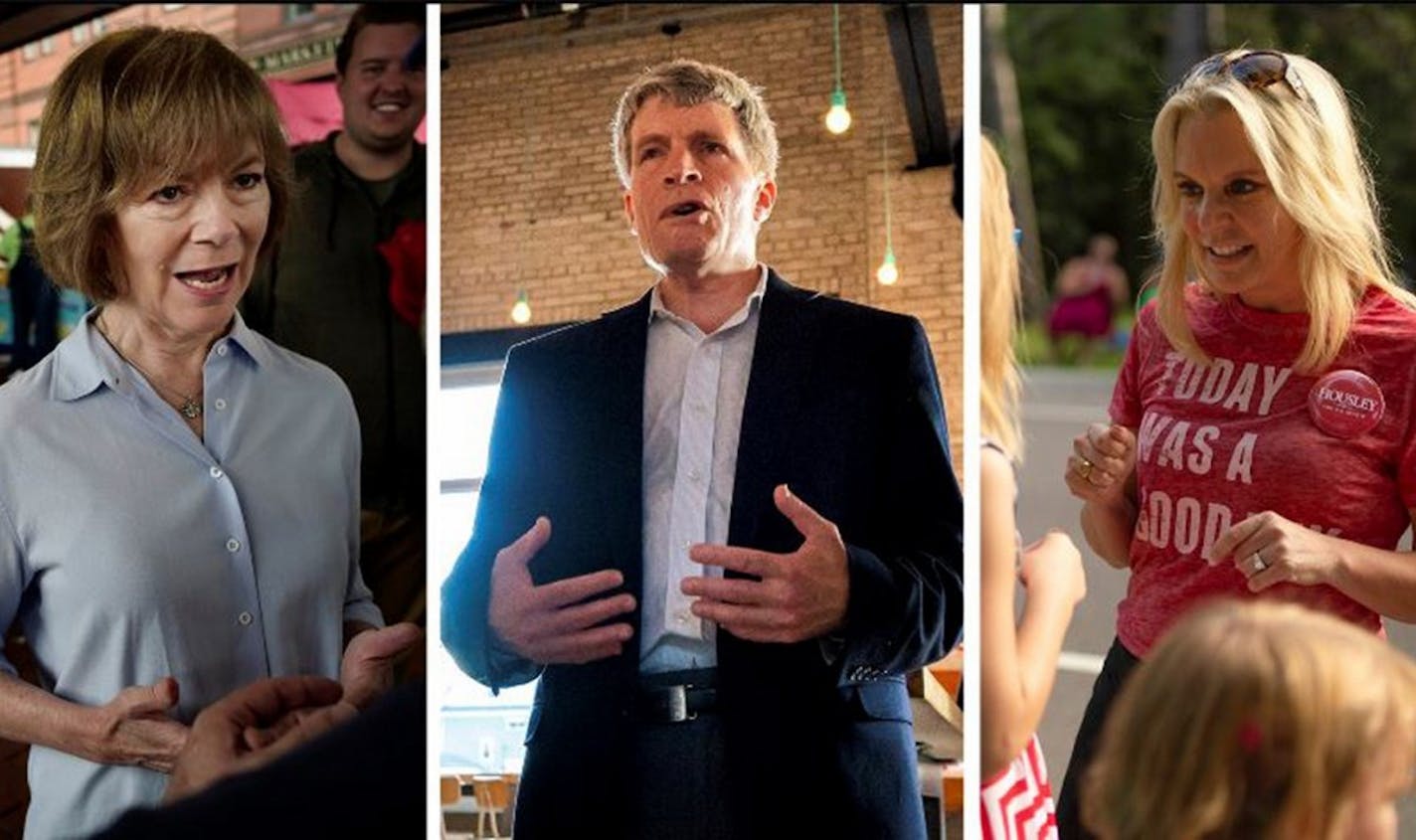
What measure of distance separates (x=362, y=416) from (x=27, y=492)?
418 millimetres

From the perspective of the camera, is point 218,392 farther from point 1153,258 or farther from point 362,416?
point 1153,258

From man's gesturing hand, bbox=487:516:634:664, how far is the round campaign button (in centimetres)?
78

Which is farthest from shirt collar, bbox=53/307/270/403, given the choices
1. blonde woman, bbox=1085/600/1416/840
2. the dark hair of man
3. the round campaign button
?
the round campaign button

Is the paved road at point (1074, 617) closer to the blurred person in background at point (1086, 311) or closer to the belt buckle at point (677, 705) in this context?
the belt buckle at point (677, 705)

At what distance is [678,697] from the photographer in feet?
6.42

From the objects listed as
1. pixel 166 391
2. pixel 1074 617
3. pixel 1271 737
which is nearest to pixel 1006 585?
pixel 1271 737

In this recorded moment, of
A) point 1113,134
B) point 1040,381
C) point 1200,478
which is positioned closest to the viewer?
point 1200,478

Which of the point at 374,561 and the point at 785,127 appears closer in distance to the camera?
the point at 785,127

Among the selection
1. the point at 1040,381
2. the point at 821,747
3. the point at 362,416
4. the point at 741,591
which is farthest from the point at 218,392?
the point at 1040,381

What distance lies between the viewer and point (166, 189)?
6.70ft

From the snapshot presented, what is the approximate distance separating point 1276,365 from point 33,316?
4.92ft

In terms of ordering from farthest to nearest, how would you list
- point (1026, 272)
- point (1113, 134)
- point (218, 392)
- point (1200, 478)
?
point (1113, 134)
point (1026, 272)
point (218, 392)
point (1200, 478)

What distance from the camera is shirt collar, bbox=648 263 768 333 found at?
1.98 m

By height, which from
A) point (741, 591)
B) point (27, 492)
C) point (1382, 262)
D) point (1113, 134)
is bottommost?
point (741, 591)
